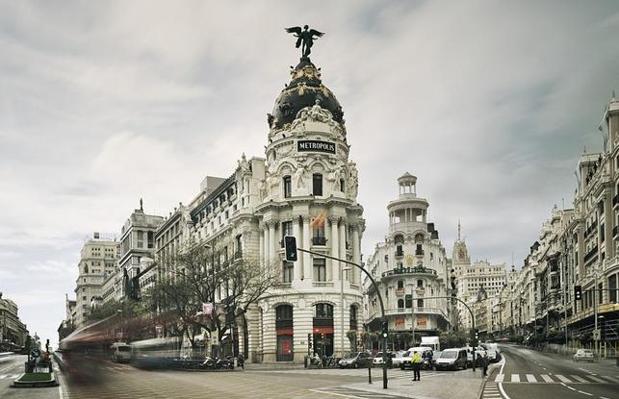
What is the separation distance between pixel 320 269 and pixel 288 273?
4.07m

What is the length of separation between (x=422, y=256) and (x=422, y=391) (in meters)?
97.9

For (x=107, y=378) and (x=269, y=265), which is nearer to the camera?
(x=107, y=378)

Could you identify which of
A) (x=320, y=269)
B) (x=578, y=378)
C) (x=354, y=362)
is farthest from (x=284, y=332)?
(x=578, y=378)

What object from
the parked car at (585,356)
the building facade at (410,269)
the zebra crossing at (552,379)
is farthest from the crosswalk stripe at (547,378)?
the building facade at (410,269)

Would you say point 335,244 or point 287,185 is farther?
point 287,185

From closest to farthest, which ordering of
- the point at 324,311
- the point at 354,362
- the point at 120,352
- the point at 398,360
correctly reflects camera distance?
the point at 120,352, the point at 398,360, the point at 354,362, the point at 324,311

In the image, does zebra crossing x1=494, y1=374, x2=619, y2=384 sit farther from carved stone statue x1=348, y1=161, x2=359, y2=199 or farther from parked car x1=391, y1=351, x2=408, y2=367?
carved stone statue x1=348, y1=161, x2=359, y2=199

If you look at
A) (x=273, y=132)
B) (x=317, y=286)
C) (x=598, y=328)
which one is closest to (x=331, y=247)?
(x=317, y=286)

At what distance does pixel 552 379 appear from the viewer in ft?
144

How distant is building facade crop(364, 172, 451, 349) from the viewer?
128 m

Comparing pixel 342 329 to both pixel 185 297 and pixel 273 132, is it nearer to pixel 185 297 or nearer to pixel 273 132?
pixel 185 297

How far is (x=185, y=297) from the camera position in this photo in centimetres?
7562

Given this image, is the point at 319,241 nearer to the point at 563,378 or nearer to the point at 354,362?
the point at 354,362

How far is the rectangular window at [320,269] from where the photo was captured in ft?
276
